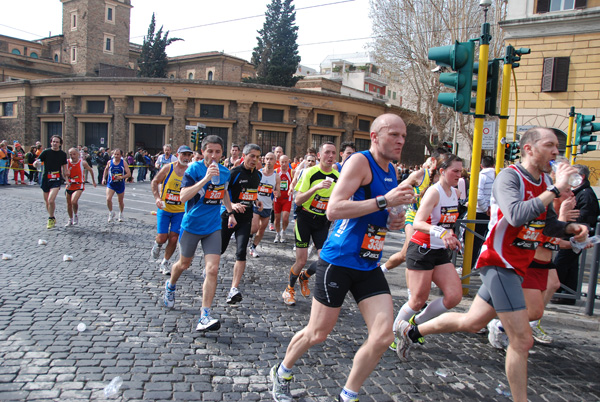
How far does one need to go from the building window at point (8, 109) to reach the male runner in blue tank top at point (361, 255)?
177 feet

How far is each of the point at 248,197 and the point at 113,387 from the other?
3.40m

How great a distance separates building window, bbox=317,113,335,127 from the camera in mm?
40562

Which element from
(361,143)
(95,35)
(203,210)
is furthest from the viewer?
(95,35)

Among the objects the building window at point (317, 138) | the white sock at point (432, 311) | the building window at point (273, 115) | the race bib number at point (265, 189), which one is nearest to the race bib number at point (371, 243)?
the white sock at point (432, 311)

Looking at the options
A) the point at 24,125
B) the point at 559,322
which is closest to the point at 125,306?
the point at 559,322

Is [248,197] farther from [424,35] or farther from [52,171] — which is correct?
[424,35]

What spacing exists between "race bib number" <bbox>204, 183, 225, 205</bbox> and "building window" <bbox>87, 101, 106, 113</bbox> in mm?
41476

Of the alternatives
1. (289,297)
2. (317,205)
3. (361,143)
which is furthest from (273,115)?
(289,297)

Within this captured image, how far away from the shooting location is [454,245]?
3553mm

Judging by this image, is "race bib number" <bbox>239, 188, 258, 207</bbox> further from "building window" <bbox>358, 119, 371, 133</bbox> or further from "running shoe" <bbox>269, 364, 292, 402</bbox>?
"building window" <bbox>358, 119, 371, 133</bbox>

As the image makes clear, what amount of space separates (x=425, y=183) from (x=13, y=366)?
5403mm

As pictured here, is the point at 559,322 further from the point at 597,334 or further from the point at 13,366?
the point at 13,366

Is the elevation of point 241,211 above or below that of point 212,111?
below

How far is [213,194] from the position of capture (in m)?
5.07
